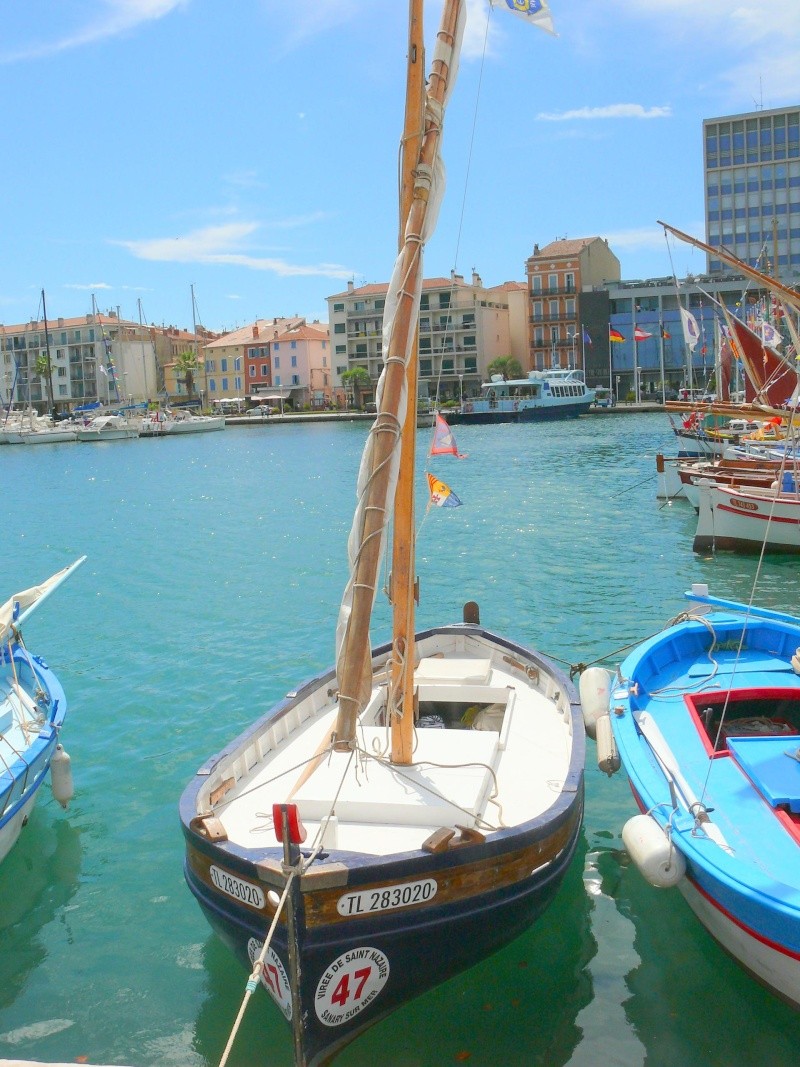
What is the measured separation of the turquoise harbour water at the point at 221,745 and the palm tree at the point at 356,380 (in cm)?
7157

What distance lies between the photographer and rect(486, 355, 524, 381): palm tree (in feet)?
354

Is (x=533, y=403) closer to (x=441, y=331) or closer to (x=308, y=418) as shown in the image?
(x=441, y=331)

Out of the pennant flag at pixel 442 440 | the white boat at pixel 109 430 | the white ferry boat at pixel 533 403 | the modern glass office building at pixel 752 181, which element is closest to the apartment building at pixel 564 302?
the white ferry boat at pixel 533 403

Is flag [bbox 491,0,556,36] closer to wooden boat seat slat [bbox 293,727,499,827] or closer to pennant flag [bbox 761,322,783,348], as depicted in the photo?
wooden boat seat slat [bbox 293,727,499,827]

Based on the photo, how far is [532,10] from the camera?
8.19 m

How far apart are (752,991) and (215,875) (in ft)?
13.7

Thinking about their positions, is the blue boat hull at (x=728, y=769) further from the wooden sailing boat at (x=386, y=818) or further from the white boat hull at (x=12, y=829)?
the white boat hull at (x=12, y=829)

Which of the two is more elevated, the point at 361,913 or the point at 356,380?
the point at 356,380

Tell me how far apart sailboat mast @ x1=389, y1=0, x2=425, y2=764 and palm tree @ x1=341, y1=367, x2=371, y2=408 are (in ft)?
346

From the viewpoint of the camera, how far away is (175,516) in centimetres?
4038

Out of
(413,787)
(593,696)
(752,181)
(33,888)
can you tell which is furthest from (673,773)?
(752,181)

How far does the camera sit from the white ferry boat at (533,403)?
9525 cm

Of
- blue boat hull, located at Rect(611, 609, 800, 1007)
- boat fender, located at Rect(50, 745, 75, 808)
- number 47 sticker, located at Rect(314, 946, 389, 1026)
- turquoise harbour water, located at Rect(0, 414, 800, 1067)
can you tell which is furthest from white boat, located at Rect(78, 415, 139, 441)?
number 47 sticker, located at Rect(314, 946, 389, 1026)

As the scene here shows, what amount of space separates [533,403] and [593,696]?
8624 centimetres
